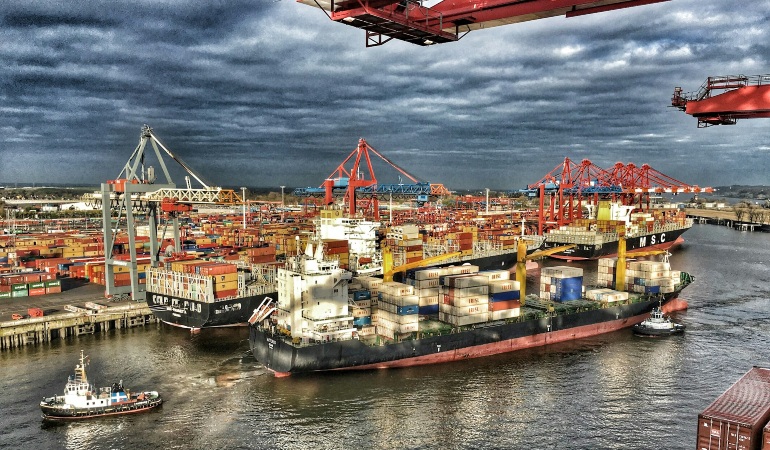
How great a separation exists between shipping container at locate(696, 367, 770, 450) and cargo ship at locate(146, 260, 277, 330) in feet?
83.3

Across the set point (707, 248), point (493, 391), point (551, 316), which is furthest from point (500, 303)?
point (707, 248)

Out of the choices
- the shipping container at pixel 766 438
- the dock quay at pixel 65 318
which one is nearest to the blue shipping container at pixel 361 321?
the dock quay at pixel 65 318

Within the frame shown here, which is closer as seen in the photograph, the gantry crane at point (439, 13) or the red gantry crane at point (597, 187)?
the gantry crane at point (439, 13)

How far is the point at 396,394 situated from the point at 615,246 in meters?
50.8

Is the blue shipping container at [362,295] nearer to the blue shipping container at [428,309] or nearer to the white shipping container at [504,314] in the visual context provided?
the blue shipping container at [428,309]

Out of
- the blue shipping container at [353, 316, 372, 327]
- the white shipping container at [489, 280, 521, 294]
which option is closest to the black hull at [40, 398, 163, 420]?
the blue shipping container at [353, 316, 372, 327]

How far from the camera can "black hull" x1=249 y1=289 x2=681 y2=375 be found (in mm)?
25484

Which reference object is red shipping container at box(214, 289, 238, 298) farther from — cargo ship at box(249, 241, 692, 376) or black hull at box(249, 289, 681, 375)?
black hull at box(249, 289, 681, 375)

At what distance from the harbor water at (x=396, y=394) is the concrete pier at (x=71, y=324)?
106cm

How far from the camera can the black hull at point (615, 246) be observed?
211 ft

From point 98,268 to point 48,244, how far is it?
62.0 ft

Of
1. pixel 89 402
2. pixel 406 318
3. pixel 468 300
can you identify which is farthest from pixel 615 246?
pixel 89 402

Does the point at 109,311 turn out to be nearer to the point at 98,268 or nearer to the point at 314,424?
the point at 98,268

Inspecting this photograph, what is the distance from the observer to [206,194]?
123 feet
